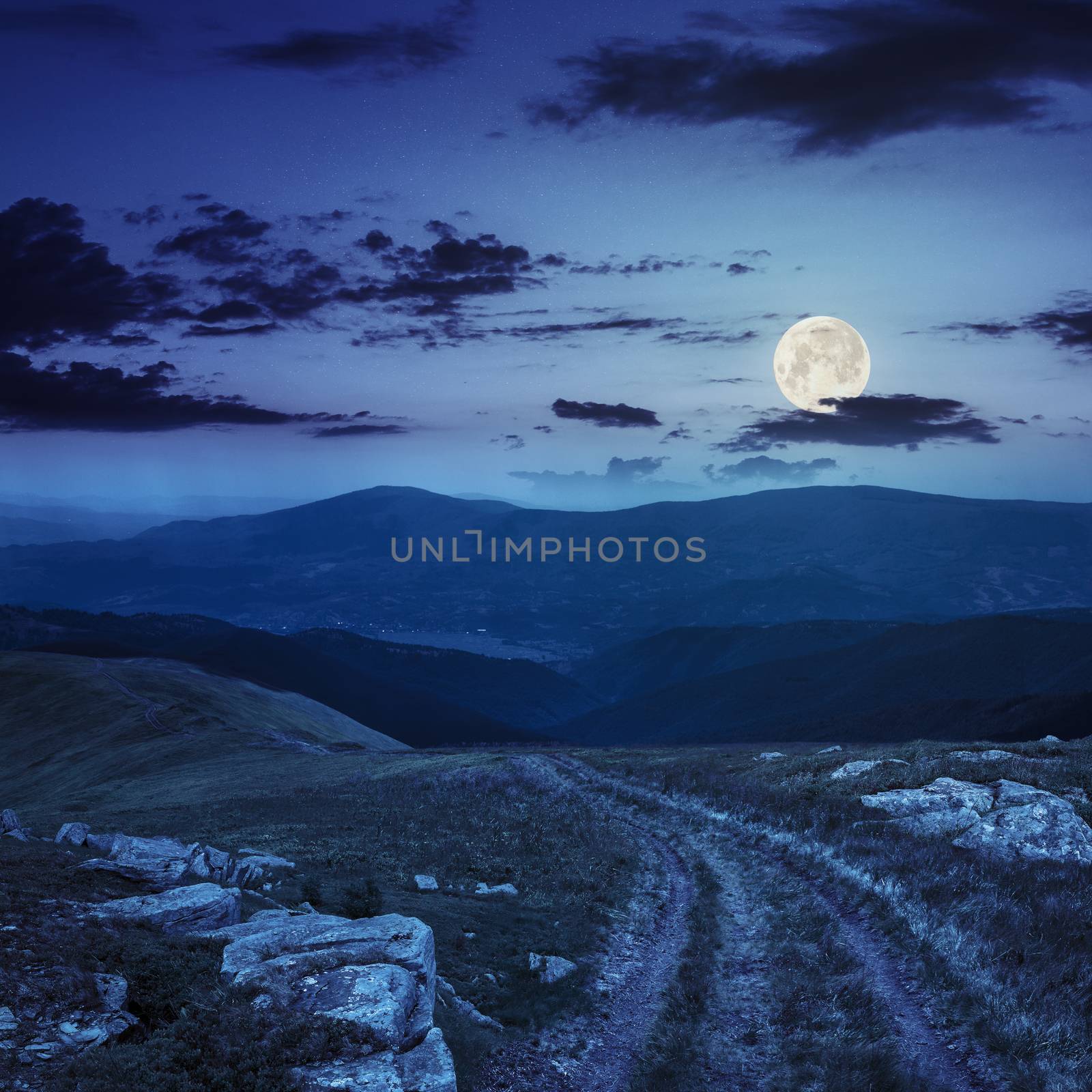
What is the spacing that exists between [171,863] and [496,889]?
9643 millimetres

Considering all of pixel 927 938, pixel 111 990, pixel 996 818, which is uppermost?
pixel 111 990

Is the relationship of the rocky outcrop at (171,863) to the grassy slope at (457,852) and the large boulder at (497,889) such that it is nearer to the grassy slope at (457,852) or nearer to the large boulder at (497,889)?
the grassy slope at (457,852)

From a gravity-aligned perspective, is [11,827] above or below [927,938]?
below

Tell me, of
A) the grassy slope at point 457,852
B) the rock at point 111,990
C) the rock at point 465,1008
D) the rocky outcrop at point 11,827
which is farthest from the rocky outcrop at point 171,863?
the rock at point 465,1008

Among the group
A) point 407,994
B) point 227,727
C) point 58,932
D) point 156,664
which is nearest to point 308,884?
point 58,932

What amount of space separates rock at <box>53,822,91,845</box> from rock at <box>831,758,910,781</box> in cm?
3360

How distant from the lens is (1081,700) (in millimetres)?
147750

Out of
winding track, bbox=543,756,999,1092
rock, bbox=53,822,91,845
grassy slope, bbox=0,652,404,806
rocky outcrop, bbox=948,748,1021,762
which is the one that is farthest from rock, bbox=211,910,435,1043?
grassy slope, bbox=0,652,404,806

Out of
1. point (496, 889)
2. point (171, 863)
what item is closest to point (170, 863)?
point (171, 863)

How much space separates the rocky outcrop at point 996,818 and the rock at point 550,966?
16.3 m

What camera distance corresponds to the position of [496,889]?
2503 cm

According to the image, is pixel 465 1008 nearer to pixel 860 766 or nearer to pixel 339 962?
pixel 339 962

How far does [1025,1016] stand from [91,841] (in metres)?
26.2

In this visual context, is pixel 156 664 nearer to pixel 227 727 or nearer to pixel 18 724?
pixel 18 724
